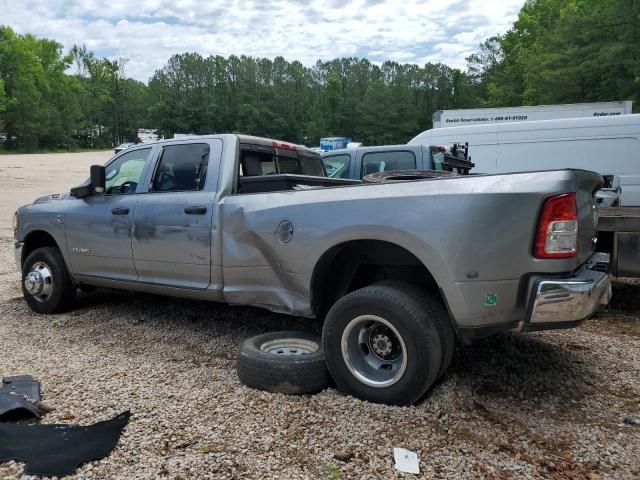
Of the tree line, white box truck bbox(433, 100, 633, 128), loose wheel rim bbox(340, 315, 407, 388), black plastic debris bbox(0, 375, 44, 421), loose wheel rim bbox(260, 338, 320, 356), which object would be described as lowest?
black plastic debris bbox(0, 375, 44, 421)

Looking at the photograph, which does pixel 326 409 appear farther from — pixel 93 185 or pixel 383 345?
pixel 93 185

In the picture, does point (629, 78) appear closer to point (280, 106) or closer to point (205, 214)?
point (205, 214)

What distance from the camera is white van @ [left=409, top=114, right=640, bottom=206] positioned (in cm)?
953

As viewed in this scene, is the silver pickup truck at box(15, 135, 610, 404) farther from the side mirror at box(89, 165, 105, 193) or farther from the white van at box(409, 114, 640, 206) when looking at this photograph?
the white van at box(409, 114, 640, 206)

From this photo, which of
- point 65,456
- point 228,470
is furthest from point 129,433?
point 228,470

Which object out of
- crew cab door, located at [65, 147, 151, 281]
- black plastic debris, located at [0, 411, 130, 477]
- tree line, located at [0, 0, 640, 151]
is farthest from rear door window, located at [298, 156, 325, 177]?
Answer: tree line, located at [0, 0, 640, 151]

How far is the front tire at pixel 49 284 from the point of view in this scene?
5641 millimetres

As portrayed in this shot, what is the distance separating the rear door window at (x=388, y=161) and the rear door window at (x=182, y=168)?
4239 millimetres

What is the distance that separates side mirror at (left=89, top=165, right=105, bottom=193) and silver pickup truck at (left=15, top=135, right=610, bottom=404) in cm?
1

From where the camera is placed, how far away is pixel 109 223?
5.07m

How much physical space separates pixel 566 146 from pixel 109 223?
27.7 ft

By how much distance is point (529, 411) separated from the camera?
3381 mm

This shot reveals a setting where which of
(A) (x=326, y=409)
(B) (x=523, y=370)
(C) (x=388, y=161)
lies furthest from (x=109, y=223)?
(C) (x=388, y=161)

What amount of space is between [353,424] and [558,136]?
8778mm
